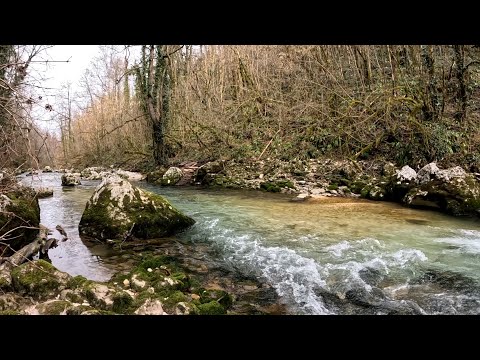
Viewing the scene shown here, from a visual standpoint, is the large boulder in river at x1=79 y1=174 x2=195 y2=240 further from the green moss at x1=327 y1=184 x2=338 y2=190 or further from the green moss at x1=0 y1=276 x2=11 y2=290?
the green moss at x1=327 y1=184 x2=338 y2=190

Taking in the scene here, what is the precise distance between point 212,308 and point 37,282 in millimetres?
2033

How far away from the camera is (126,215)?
23.0ft

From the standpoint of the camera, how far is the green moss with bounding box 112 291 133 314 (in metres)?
3.60

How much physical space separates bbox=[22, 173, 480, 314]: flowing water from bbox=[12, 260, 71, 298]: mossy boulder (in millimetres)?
860

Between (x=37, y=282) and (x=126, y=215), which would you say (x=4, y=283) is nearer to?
(x=37, y=282)

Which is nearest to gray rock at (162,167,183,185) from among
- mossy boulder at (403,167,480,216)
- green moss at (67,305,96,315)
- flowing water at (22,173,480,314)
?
flowing water at (22,173,480,314)

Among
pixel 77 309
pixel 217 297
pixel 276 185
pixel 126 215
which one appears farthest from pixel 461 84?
pixel 77 309

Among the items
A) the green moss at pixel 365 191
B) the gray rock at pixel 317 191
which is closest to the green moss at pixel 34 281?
the gray rock at pixel 317 191

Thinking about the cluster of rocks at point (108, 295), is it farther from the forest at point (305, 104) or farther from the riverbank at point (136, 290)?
the forest at point (305, 104)
